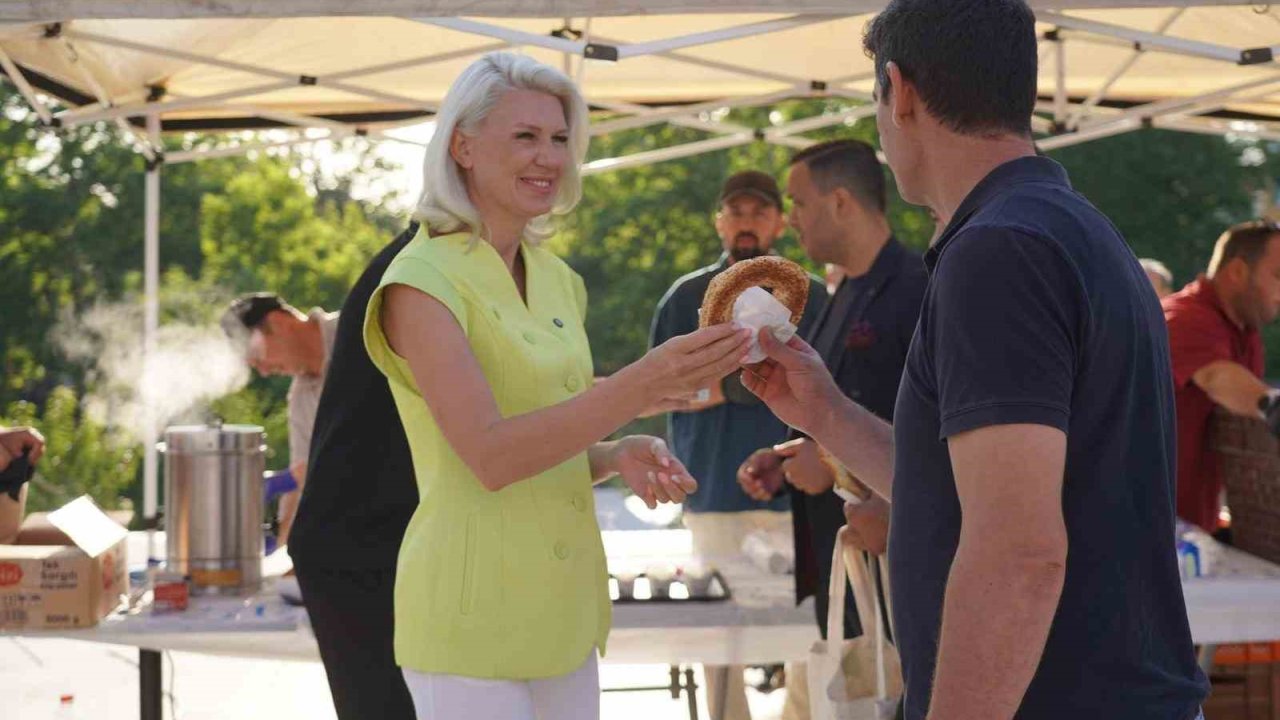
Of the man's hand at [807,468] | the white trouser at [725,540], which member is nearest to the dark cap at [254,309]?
the white trouser at [725,540]

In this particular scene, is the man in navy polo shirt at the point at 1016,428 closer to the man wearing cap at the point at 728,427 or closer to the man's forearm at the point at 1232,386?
the man's forearm at the point at 1232,386

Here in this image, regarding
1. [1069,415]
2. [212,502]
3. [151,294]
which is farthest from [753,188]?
[1069,415]

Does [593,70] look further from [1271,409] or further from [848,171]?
[1271,409]

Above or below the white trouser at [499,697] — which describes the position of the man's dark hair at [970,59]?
above

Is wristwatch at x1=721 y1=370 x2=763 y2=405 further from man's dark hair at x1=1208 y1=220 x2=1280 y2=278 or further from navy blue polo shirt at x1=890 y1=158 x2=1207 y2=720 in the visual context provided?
navy blue polo shirt at x1=890 y1=158 x2=1207 y2=720

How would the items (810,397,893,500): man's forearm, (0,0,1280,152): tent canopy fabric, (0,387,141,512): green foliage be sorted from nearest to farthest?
(810,397,893,500): man's forearm
(0,0,1280,152): tent canopy fabric
(0,387,141,512): green foliage

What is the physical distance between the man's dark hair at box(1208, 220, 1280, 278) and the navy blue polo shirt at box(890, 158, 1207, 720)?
3.90 meters

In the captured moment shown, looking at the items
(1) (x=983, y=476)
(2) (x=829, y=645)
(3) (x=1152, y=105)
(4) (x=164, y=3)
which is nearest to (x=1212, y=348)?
(2) (x=829, y=645)

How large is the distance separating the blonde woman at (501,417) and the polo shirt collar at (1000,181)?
60 cm

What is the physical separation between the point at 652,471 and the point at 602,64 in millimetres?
5248

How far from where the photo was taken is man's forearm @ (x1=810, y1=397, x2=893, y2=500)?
2117 mm

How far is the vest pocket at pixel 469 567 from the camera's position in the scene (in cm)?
224

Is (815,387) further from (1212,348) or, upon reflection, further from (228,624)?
(1212,348)

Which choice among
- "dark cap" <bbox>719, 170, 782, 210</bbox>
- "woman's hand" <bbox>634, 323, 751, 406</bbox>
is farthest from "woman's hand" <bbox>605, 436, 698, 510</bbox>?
"dark cap" <bbox>719, 170, 782, 210</bbox>
